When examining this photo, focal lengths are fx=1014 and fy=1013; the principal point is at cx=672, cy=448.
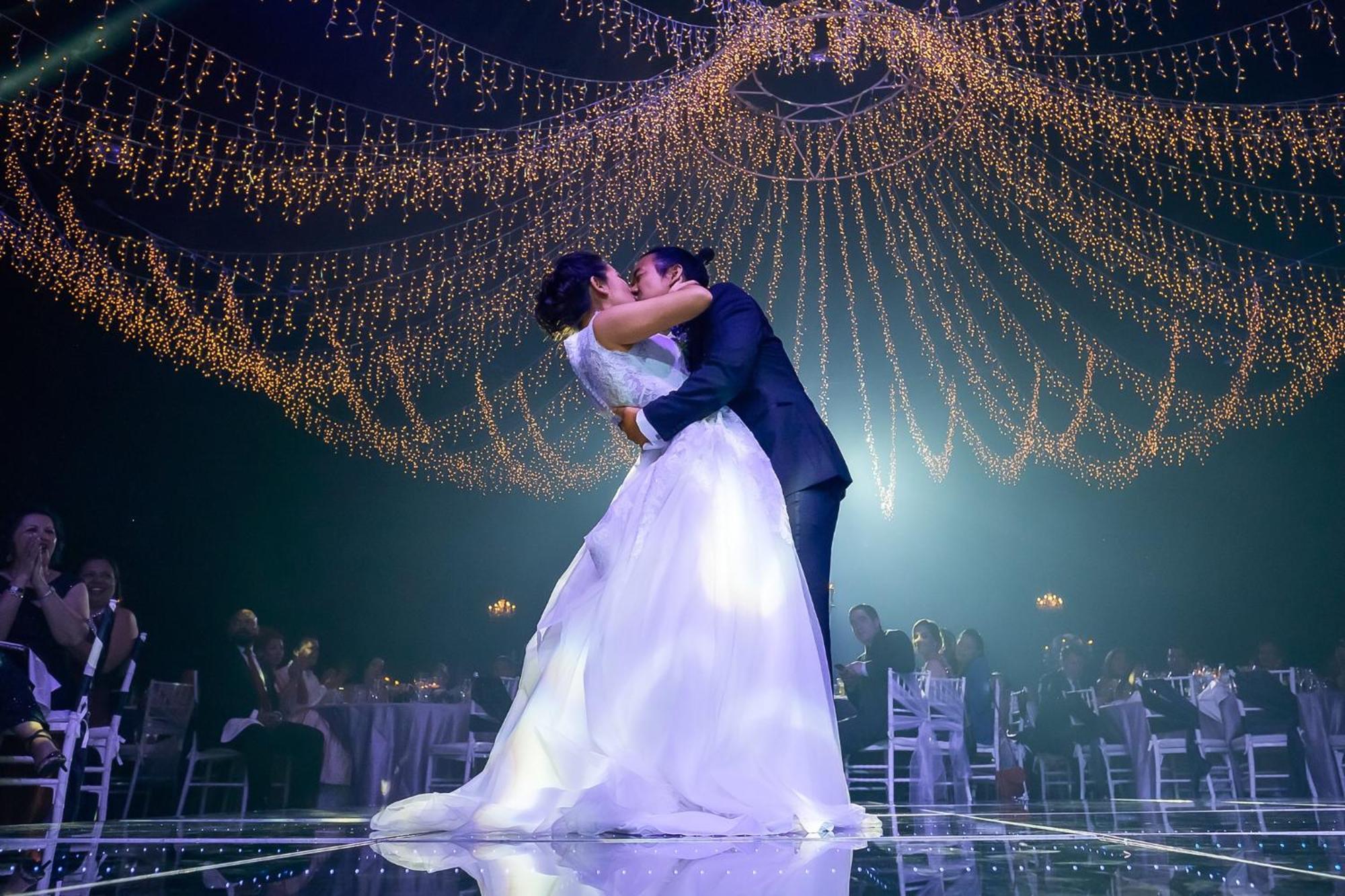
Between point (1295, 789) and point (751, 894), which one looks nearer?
point (751, 894)

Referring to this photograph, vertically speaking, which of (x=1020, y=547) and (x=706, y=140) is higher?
(x=706, y=140)

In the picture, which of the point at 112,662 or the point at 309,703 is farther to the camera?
the point at 309,703

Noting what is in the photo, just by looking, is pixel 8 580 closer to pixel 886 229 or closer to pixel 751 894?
pixel 751 894

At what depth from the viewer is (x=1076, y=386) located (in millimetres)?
12227

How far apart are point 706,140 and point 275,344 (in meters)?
4.83

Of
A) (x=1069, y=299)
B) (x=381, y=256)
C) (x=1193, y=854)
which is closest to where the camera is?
(x=1193, y=854)

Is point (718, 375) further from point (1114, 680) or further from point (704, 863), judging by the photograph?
point (1114, 680)

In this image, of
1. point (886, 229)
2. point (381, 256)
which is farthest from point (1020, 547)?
point (381, 256)

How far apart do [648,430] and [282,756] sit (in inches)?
195

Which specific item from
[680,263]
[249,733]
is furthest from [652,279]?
[249,733]

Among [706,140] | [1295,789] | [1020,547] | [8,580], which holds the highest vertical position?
[706,140]

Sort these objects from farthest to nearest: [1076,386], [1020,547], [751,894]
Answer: [1020,547] → [1076,386] → [751,894]

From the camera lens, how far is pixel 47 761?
3350mm

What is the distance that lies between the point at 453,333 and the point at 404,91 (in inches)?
130
